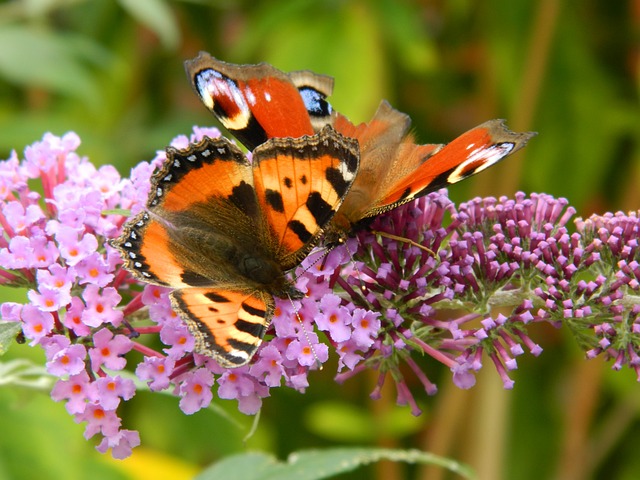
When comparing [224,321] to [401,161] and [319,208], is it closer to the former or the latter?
[319,208]

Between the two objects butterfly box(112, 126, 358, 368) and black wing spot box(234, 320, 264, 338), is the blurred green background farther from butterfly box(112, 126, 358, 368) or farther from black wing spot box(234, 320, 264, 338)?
black wing spot box(234, 320, 264, 338)

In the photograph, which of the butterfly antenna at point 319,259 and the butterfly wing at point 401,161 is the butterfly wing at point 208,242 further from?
the butterfly wing at point 401,161

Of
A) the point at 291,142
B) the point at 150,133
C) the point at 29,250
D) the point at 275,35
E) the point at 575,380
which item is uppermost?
the point at 275,35

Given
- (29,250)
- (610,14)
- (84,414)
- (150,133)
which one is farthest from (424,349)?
(610,14)

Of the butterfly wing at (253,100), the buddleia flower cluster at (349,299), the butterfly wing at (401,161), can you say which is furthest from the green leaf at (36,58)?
the butterfly wing at (401,161)

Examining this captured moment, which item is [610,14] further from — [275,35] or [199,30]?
[199,30]

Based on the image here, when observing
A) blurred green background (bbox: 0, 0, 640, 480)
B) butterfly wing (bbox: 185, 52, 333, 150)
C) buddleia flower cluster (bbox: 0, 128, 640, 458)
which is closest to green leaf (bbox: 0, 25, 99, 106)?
blurred green background (bbox: 0, 0, 640, 480)
